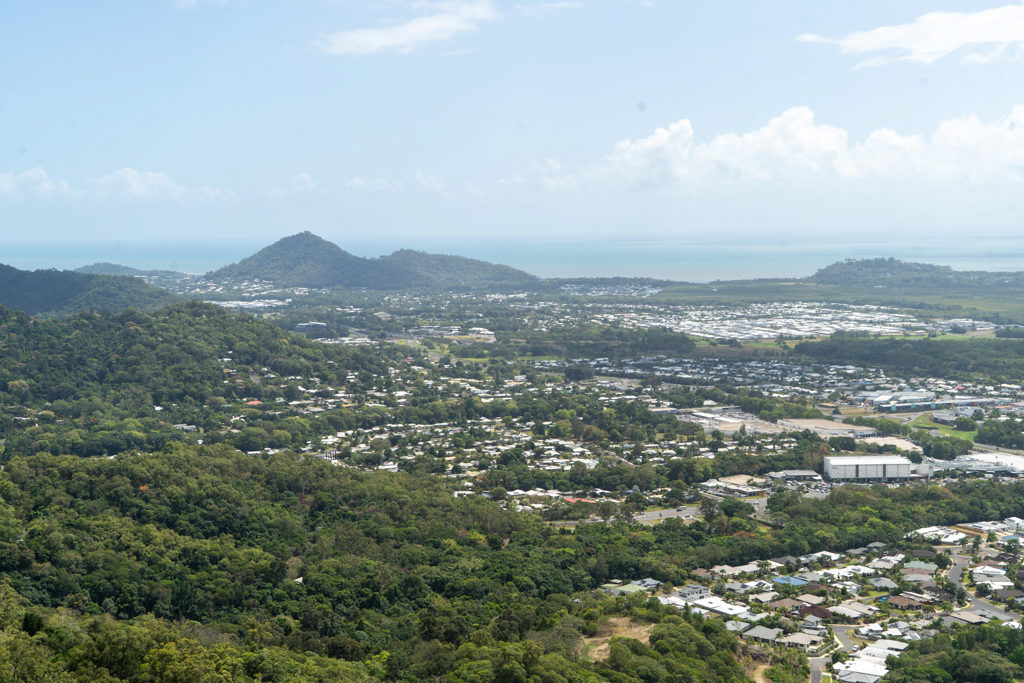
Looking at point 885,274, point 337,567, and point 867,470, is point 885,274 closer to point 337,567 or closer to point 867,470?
point 867,470

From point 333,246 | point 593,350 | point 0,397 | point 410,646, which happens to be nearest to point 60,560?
point 410,646

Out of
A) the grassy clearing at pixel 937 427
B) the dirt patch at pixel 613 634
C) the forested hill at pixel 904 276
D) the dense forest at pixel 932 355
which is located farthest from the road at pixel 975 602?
the forested hill at pixel 904 276

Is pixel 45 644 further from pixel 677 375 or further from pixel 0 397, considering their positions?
pixel 677 375

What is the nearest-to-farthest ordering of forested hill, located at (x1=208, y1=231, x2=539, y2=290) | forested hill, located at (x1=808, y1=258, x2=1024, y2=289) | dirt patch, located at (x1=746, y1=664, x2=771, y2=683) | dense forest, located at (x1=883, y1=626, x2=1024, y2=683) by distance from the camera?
dense forest, located at (x1=883, y1=626, x2=1024, y2=683)
dirt patch, located at (x1=746, y1=664, x2=771, y2=683)
forested hill, located at (x1=808, y1=258, x2=1024, y2=289)
forested hill, located at (x1=208, y1=231, x2=539, y2=290)

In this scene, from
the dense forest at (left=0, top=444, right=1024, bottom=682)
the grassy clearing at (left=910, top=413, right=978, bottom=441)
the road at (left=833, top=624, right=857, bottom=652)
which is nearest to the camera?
the dense forest at (left=0, top=444, right=1024, bottom=682)

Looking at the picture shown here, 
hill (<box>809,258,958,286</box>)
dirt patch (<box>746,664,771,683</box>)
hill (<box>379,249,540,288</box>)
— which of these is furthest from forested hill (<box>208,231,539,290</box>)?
dirt patch (<box>746,664,771,683</box>)

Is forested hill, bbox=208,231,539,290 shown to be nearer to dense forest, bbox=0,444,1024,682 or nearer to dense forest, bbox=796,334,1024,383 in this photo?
dense forest, bbox=796,334,1024,383

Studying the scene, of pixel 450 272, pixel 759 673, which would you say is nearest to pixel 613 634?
pixel 759 673
